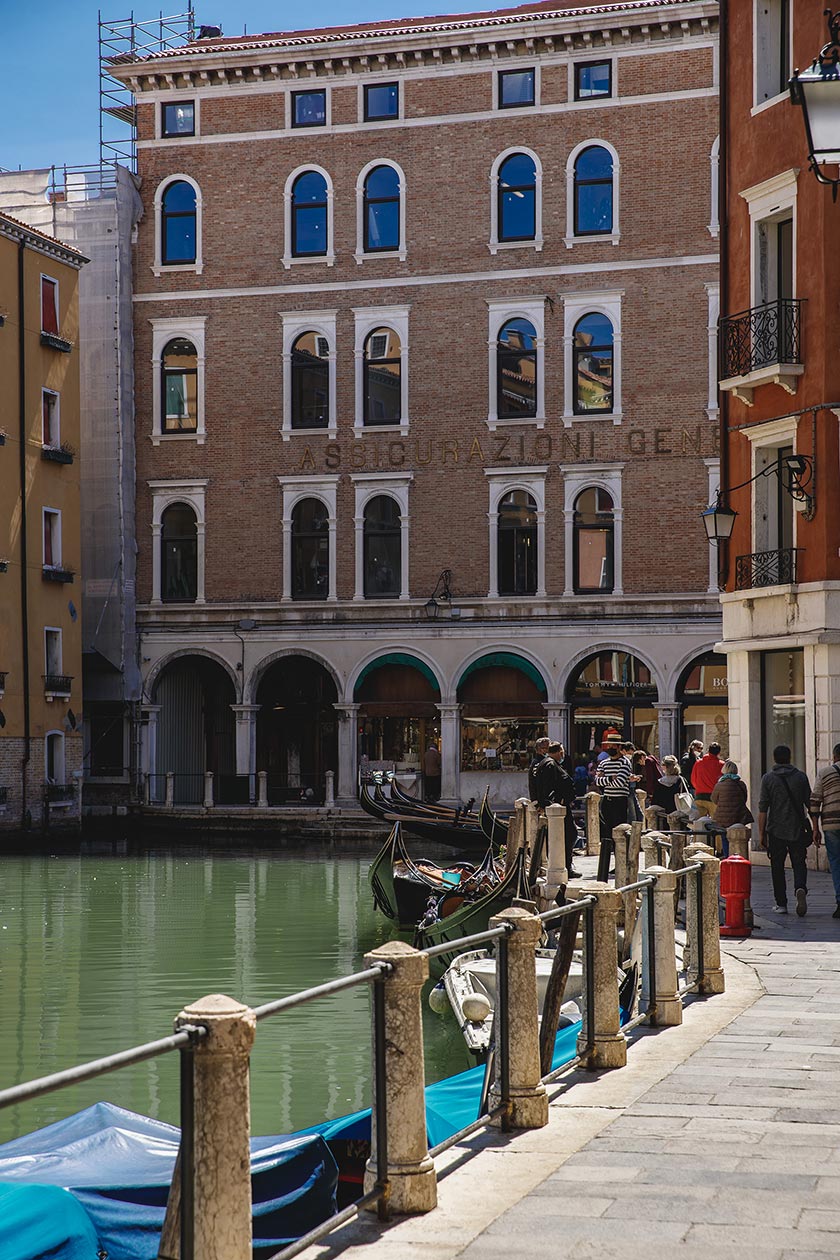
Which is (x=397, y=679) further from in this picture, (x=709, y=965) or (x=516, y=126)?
(x=709, y=965)

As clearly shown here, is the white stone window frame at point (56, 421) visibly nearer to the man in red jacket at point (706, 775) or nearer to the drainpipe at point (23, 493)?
the drainpipe at point (23, 493)

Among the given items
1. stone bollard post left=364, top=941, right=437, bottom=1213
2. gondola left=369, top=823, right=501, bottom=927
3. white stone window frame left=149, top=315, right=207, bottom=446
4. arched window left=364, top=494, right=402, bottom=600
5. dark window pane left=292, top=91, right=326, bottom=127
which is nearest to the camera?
stone bollard post left=364, top=941, right=437, bottom=1213

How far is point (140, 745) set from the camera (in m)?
36.6

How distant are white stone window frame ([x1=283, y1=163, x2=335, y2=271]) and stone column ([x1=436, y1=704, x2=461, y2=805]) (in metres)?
9.79

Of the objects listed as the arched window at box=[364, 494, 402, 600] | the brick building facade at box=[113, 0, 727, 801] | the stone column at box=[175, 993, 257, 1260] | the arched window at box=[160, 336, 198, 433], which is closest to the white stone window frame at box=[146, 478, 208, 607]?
the brick building facade at box=[113, 0, 727, 801]

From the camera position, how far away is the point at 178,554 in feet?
120

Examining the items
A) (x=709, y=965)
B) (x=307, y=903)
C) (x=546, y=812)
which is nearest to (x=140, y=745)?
(x=307, y=903)

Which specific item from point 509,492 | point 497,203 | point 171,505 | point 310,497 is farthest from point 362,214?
point 171,505

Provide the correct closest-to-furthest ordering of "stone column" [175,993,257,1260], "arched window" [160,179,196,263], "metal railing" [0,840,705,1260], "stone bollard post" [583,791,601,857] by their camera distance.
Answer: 1. "metal railing" [0,840,705,1260]
2. "stone column" [175,993,257,1260]
3. "stone bollard post" [583,791,601,857]
4. "arched window" [160,179,196,263]

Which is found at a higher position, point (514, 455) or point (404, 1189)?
point (514, 455)

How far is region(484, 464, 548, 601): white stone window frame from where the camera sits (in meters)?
34.2

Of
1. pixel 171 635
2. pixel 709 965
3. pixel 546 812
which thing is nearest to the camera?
pixel 709 965

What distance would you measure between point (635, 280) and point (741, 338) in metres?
12.8

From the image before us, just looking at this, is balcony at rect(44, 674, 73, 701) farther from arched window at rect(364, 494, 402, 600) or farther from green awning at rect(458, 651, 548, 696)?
green awning at rect(458, 651, 548, 696)
